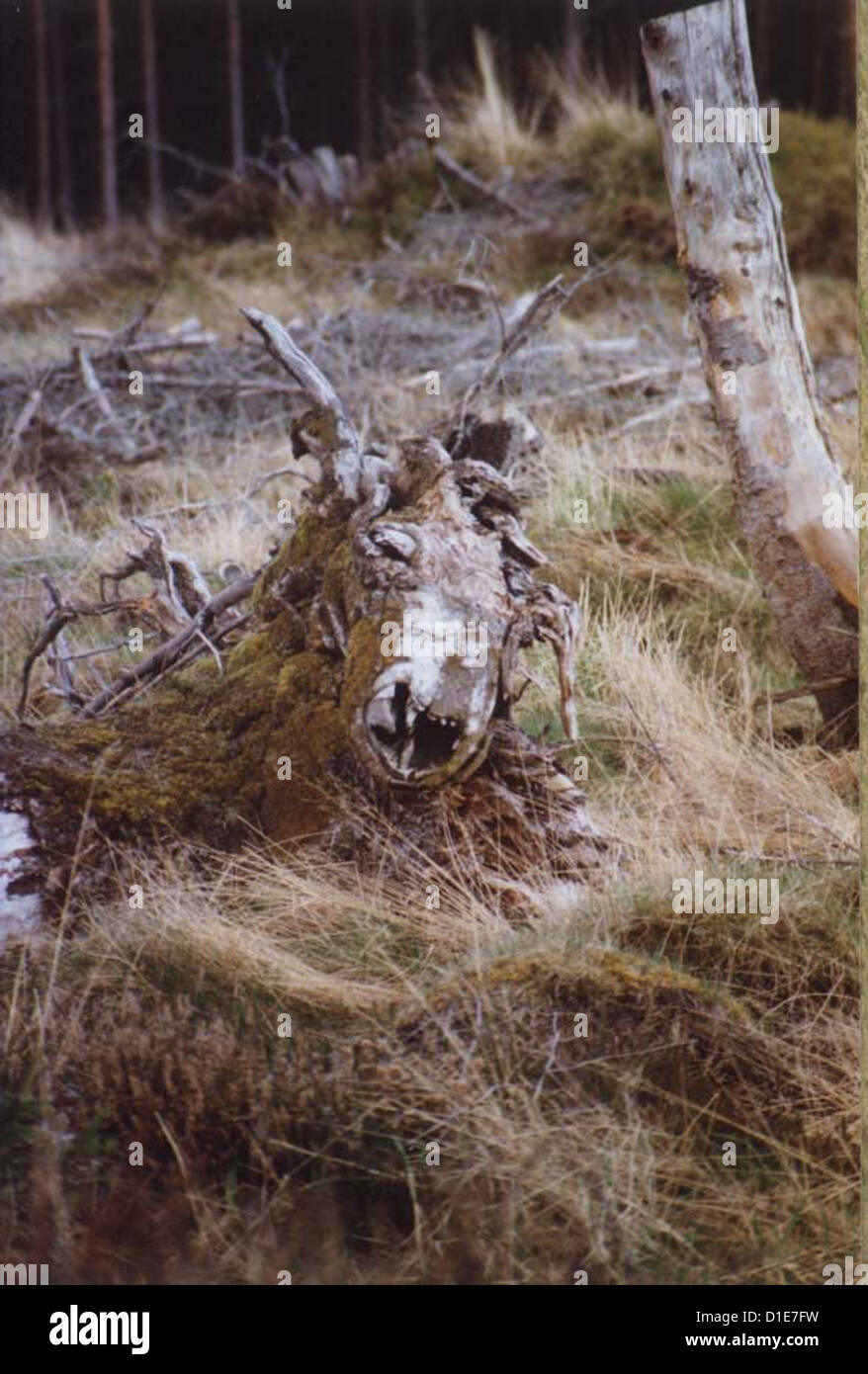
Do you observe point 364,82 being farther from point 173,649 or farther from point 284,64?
point 173,649

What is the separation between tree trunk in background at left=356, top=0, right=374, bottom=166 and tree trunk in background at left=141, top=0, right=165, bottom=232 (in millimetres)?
609

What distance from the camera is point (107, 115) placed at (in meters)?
7.93

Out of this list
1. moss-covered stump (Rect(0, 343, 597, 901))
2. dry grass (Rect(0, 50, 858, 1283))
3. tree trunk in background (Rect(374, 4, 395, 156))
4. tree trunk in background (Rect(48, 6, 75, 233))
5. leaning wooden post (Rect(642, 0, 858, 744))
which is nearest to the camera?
dry grass (Rect(0, 50, 858, 1283))

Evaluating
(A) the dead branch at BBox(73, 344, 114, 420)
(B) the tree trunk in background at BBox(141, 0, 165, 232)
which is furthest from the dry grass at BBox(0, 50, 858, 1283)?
(A) the dead branch at BBox(73, 344, 114, 420)

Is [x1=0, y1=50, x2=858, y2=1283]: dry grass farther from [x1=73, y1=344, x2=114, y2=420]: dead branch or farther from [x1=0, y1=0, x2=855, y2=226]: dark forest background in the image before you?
[x1=73, y1=344, x2=114, y2=420]: dead branch

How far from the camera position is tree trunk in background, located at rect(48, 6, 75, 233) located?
4407 millimetres

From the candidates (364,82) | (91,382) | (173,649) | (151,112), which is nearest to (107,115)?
(151,112)

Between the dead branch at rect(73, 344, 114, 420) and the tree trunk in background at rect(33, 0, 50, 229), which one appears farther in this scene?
the dead branch at rect(73, 344, 114, 420)

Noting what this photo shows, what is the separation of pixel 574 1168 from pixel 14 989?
1160 millimetres

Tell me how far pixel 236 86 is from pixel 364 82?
2.10 ft

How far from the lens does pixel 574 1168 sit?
251cm

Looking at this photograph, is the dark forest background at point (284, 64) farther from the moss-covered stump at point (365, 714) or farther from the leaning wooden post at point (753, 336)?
the moss-covered stump at point (365, 714)

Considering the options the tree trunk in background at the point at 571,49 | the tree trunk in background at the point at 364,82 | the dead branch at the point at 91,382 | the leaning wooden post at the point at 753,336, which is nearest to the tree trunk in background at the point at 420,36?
the tree trunk in background at the point at 364,82
